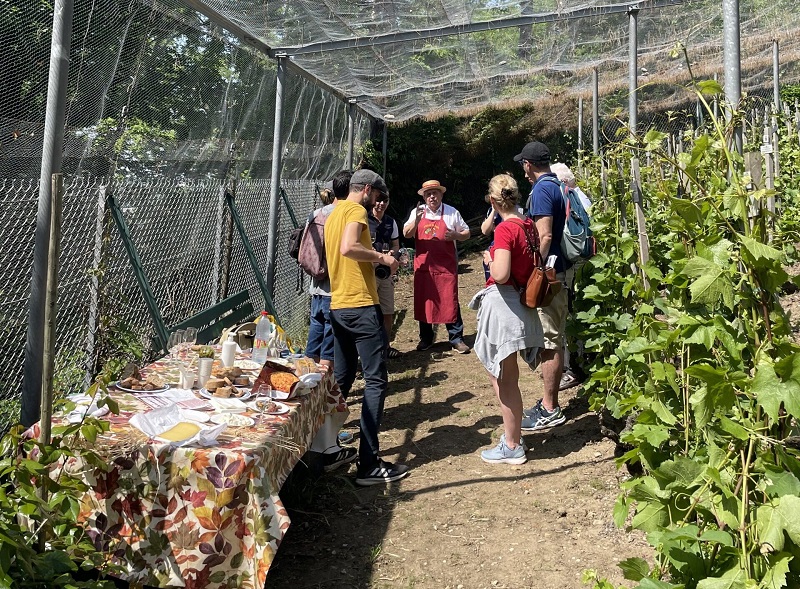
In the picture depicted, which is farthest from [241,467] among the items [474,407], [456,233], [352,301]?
[456,233]

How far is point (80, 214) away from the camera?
14.0ft

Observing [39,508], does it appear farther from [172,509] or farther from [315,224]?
[315,224]

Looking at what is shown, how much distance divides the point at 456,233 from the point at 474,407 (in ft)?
6.95

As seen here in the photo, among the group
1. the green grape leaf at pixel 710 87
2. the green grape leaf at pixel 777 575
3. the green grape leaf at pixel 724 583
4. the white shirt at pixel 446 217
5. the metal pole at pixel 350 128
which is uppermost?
the metal pole at pixel 350 128

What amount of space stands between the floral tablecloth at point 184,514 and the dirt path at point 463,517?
2.40ft

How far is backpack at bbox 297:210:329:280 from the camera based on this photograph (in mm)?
5441

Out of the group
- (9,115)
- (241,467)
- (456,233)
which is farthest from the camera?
(456,233)

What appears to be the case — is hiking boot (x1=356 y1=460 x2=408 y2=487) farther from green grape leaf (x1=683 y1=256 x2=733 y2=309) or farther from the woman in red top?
green grape leaf (x1=683 y1=256 x2=733 y2=309)

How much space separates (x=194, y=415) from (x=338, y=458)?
1729 mm

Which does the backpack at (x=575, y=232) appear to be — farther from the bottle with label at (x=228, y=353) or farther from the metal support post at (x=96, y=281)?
the metal support post at (x=96, y=281)

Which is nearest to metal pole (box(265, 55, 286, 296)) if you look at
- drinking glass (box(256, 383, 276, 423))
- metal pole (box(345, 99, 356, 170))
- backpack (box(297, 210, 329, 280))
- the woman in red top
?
backpack (box(297, 210, 329, 280))

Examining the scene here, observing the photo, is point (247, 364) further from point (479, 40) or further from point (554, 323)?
point (479, 40)

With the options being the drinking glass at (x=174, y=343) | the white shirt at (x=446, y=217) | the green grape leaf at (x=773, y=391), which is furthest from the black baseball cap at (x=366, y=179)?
the white shirt at (x=446, y=217)

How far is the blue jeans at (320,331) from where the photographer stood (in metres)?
5.42
